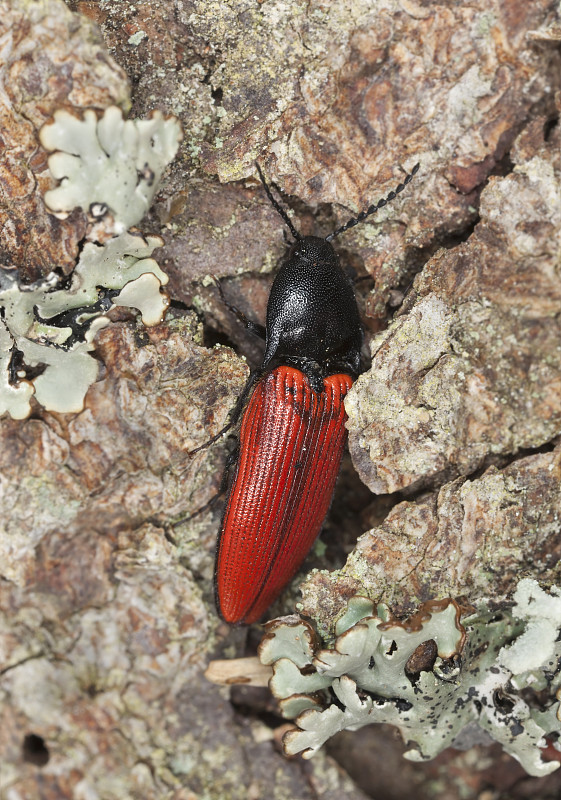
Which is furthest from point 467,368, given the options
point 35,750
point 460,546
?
point 35,750

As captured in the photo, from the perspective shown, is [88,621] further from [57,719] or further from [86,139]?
[86,139]

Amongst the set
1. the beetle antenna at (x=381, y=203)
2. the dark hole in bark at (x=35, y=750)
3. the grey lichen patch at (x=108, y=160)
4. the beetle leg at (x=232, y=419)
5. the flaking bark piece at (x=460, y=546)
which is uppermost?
the grey lichen patch at (x=108, y=160)

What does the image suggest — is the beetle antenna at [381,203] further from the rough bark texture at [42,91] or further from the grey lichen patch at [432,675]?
the grey lichen patch at [432,675]

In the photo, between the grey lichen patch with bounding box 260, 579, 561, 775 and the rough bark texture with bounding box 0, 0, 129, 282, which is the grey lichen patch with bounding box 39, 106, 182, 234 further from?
the grey lichen patch with bounding box 260, 579, 561, 775

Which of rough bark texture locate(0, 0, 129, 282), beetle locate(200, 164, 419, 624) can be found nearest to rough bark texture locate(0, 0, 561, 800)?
rough bark texture locate(0, 0, 129, 282)

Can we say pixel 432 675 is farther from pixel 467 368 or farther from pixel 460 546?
pixel 467 368

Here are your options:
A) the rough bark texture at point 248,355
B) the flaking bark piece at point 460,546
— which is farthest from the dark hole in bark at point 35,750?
the flaking bark piece at point 460,546
